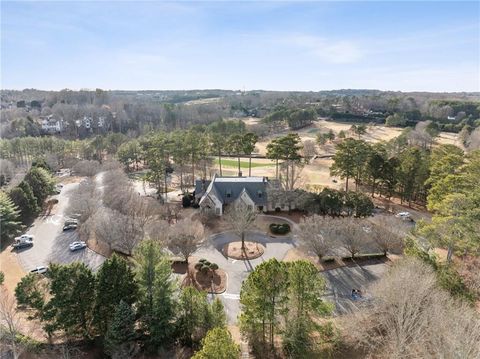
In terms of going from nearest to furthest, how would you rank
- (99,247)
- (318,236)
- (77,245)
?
(318,236) < (77,245) < (99,247)

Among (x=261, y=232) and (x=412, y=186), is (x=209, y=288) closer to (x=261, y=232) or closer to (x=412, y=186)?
(x=261, y=232)

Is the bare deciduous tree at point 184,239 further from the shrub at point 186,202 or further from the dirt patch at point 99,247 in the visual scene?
the shrub at point 186,202

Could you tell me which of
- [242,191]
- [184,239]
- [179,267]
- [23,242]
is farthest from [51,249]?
[242,191]

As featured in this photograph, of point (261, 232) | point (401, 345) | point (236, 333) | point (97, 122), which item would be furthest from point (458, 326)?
point (97, 122)

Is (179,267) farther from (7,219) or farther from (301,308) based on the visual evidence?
(7,219)

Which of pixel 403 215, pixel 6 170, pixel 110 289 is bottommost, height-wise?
pixel 403 215

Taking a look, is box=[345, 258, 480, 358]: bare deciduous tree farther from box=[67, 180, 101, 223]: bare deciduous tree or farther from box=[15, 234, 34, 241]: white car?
box=[15, 234, 34, 241]: white car
